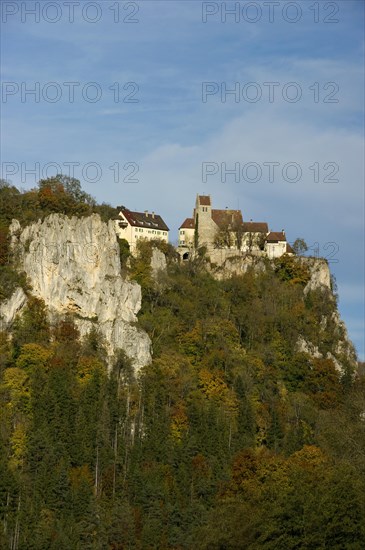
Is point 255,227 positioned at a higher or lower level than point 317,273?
higher

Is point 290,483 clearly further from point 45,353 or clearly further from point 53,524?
point 45,353

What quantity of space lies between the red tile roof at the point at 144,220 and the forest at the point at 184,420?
7.56 feet

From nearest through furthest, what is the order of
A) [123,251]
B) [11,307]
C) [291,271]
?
[11,307]
[123,251]
[291,271]

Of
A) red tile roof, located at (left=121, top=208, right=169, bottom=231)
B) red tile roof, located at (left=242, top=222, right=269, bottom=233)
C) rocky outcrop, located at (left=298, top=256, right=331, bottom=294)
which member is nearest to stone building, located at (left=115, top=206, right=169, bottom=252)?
red tile roof, located at (left=121, top=208, right=169, bottom=231)

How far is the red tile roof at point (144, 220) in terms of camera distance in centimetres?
12734

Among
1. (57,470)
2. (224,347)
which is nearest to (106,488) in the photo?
(57,470)

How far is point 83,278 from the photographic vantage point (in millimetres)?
114000

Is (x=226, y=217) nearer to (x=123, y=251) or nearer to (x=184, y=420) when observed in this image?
(x=123, y=251)

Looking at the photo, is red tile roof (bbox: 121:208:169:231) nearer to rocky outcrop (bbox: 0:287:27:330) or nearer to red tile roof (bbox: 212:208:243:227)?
red tile roof (bbox: 212:208:243:227)

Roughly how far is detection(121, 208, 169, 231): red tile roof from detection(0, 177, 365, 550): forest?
2306mm

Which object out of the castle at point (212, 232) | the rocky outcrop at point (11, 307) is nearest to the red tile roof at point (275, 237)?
the castle at point (212, 232)

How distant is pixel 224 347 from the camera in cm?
11481

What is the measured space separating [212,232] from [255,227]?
4.11m

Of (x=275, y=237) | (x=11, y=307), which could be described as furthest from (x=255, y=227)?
(x=11, y=307)
